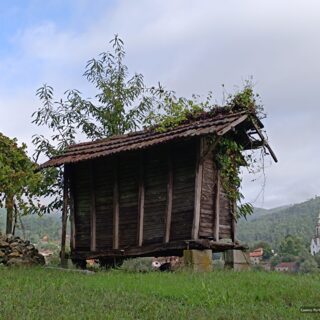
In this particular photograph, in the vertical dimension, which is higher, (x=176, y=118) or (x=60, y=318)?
(x=176, y=118)

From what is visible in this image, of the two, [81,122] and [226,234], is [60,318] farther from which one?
[81,122]

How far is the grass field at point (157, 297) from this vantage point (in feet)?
20.1

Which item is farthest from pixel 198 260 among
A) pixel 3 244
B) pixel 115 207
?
pixel 3 244

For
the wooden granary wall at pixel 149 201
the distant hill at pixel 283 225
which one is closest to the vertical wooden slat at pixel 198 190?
the wooden granary wall at pixel 149 201

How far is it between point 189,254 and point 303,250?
19838mm

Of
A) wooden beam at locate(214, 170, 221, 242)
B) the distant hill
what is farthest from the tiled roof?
the distant hill

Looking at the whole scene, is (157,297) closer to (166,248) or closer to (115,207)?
(166,248)

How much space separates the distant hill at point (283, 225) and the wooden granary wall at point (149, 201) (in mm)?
35724

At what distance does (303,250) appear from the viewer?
97.2 ft

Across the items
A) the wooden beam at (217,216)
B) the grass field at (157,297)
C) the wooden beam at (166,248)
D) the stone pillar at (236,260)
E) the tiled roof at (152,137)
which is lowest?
the grass field at (157,297)

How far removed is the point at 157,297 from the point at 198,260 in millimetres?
4419

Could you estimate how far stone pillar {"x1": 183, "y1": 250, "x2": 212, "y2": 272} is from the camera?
11727mm

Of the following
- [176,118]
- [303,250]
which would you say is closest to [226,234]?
[176,118]

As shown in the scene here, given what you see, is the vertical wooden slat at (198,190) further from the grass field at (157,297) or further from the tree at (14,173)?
the tree at (14,173)
